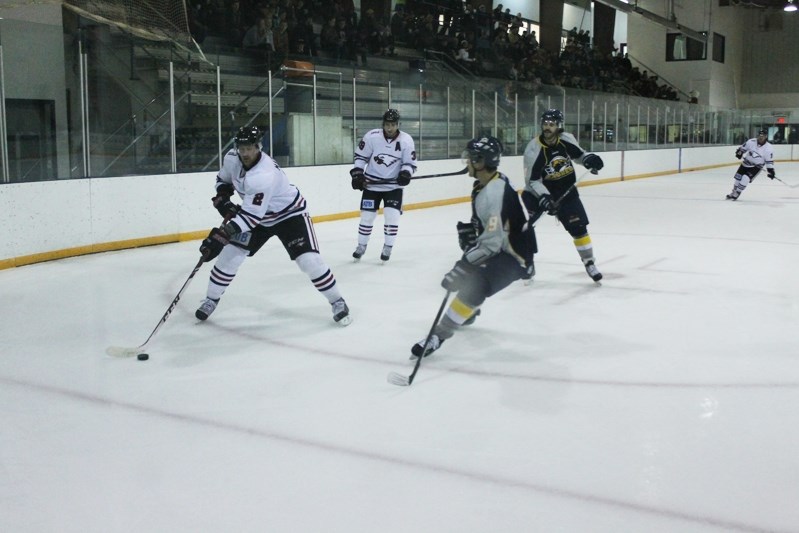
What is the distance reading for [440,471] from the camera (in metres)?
2.47

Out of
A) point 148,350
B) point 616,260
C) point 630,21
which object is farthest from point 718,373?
point 630,21

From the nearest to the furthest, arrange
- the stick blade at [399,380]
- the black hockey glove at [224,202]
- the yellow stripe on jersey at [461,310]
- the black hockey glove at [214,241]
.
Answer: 1. the stick blade at [399,380]
2. the yellow stripe on jersey at [461,310]
3. the black hockey glove at [214,241]
4. the black hockey glove at [224,202]

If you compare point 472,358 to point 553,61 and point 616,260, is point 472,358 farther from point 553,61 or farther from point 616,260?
point 553,61

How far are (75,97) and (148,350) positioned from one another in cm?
408

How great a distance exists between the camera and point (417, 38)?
51.4 feet

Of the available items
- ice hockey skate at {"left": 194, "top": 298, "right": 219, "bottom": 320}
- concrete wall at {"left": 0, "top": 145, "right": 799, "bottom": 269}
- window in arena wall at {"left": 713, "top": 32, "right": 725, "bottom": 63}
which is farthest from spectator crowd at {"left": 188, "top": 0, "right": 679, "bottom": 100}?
ice hockey skate at {"left": 194, "top": 298, "right": 219, "bottom": 320}

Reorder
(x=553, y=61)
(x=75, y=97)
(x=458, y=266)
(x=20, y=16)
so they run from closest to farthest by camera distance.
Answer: (x=458, y=266)
(x=75, y=97)
(x=20, y=16)
(x=553, y=61)

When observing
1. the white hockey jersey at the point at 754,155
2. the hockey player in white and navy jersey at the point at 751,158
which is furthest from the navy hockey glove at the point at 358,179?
the white hockey jersey at the point at 754,155

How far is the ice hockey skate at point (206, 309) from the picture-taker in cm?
447

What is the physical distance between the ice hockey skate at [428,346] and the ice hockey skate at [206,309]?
1.35m

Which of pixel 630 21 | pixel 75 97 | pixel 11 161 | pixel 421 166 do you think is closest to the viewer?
pixel 11 161

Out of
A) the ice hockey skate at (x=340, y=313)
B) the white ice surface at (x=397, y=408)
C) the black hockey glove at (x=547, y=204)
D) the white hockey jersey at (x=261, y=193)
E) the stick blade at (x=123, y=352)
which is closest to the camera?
the white ice surface at (x=397, y=408)

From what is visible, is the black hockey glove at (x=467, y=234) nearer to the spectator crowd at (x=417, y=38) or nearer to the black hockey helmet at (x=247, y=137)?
the black hockey helmet at (x=247, y=137)

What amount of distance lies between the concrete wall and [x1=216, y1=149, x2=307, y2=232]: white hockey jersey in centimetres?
259
